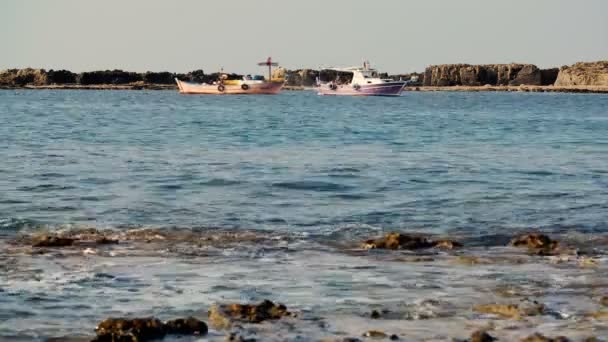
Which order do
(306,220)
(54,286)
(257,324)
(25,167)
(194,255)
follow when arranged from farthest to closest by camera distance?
(25,167) → (306,220) → (194,255) → (54,286) → (257,324)

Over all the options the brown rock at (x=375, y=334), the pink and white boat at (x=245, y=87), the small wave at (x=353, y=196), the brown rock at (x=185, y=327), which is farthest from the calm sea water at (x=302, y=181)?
the pink and white boat at (x=245, y=87)

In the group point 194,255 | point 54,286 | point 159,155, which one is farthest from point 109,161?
point 54,286

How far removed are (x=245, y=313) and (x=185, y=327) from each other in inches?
35.9

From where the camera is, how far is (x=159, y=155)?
121ft

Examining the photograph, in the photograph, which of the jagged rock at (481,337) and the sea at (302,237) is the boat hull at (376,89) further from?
the jagged rock at (481,337)

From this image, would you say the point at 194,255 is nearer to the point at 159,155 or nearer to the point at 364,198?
the point at 364,198

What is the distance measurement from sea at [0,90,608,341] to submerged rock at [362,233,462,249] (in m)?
0.27

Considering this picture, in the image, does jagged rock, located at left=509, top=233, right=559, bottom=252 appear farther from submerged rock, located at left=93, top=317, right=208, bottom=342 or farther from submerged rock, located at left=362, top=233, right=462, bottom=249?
submerged rock, located at left=93, top=317, right=208, bottom=342

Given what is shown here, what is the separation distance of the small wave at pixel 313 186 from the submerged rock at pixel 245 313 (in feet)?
46.4

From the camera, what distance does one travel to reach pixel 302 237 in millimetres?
17953

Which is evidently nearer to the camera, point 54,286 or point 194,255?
point 54,286

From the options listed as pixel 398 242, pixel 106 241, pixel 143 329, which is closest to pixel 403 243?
pixel 398 242

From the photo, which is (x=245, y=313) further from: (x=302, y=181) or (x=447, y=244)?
(x=302, y=181)

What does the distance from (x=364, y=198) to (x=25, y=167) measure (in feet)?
37.7
